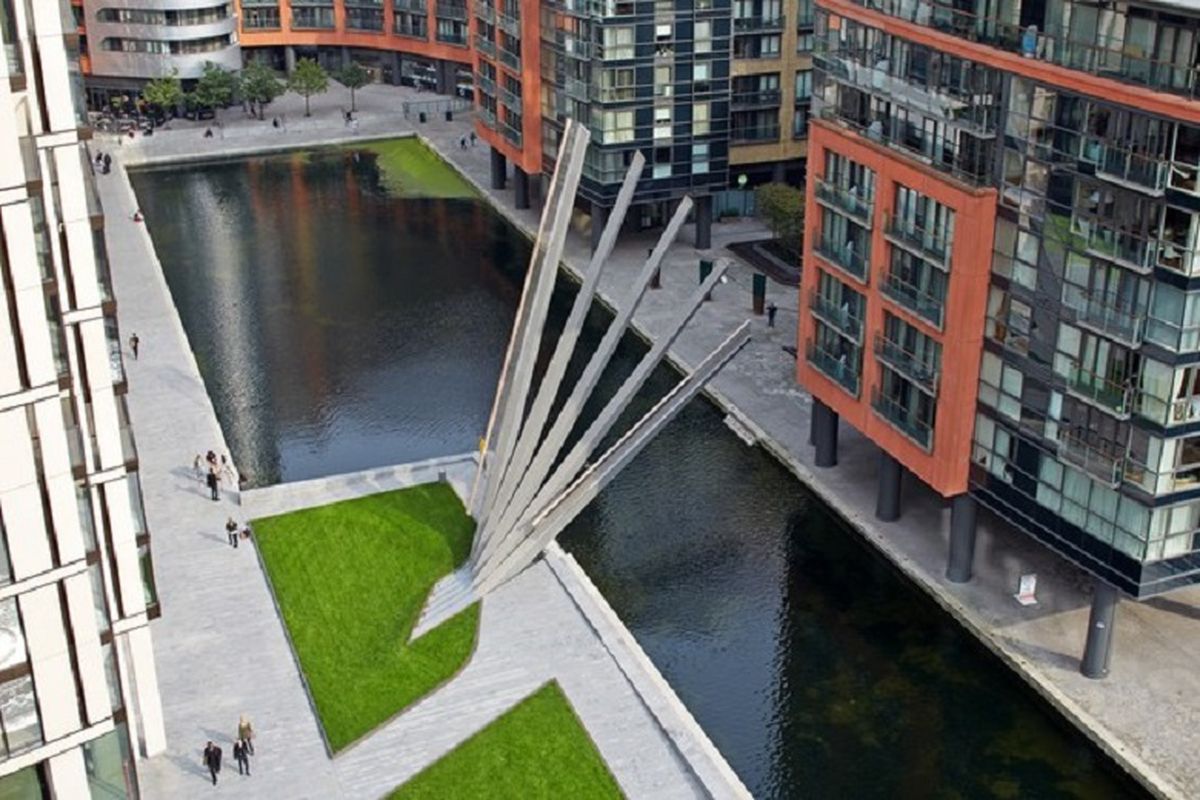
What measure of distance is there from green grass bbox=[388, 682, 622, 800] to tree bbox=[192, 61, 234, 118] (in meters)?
84.7

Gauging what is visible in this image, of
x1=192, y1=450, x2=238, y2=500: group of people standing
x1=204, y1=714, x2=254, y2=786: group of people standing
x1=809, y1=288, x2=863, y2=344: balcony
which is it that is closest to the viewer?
x1=204, y1=714, x2=254, y2=786: group of people standing

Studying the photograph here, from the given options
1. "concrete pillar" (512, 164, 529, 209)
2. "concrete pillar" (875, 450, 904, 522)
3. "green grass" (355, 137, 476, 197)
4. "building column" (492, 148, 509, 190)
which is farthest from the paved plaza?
"green grass" (355, 137, 476, 197)

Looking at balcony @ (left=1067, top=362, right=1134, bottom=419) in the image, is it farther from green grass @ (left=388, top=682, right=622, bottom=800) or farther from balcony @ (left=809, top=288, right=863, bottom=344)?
green grass @ (left=388, top=682, right=622, bottom=800)

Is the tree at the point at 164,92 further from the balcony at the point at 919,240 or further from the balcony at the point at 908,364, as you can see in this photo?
the balcony at the point at 919,240

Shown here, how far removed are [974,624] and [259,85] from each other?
8638cm

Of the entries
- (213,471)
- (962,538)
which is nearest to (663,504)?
(962,538)

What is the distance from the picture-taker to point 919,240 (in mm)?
51656

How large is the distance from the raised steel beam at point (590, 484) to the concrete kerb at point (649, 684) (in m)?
1.70

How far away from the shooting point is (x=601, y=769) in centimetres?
4456

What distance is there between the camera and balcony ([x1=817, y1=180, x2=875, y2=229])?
54.8 meters

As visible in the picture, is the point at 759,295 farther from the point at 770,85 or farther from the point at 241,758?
the point at 241,758

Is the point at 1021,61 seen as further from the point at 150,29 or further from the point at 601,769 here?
the point at 150,29

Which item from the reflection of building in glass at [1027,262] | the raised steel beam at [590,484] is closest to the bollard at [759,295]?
the reflection of building in glass at [1027,262]

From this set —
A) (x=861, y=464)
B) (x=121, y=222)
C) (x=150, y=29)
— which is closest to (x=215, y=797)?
(x=861, y=464)
